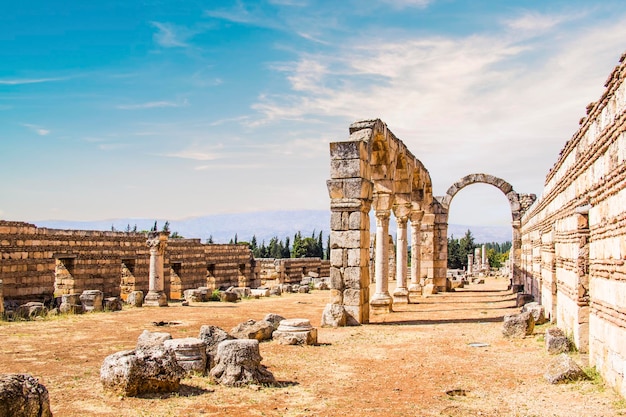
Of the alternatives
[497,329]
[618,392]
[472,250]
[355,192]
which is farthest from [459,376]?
[472,250]

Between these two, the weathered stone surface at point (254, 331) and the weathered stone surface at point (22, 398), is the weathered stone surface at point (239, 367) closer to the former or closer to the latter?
the weathered stone surface at point (22, 398)

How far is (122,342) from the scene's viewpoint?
12453mm

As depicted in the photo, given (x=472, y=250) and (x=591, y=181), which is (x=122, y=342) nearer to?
(x=591, y=181)

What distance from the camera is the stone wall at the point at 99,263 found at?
19594 mm

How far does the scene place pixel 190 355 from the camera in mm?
8617

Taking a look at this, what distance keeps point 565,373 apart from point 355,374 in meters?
2.97

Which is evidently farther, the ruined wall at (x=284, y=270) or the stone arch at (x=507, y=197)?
the ruined wall at (x=284, y=270)

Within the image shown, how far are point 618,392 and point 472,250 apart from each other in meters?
62.9

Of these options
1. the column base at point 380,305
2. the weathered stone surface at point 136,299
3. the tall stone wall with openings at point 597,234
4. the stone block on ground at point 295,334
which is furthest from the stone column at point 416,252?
the stone block on ground at point 295,334

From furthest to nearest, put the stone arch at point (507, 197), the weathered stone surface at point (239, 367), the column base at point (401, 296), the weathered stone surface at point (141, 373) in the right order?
1. the stone arch at point (507, 197)
2. the column base at point (401, 296)
3. the weathered stone surface at point (239, 367)
4. the weathered stone surface at point (141, 373)

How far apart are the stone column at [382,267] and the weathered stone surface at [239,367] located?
10.2 metres

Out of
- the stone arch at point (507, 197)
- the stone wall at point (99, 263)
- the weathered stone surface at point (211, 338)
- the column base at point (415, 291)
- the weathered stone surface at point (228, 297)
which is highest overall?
the stone arch at point (507, 197)

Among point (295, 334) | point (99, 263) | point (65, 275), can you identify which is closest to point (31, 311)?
point (65, 275)

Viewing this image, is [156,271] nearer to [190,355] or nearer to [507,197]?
[190,355]
